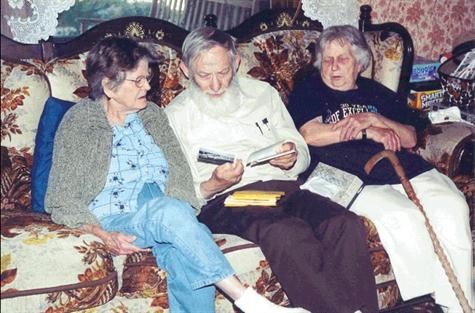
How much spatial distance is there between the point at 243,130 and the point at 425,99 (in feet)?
4.40

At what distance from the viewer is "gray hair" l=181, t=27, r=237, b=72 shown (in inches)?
97.3

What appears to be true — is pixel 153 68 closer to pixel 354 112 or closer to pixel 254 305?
pixel 354 112

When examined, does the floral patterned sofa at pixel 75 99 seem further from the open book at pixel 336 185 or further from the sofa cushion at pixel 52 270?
the open book at pixel 336 185

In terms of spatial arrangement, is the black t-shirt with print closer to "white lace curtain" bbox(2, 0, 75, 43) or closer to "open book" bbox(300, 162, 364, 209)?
"open book" bbox(300, 162, 364, 209)

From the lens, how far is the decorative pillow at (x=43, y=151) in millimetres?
2361

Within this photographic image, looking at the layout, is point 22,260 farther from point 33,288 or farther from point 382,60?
point 382,60

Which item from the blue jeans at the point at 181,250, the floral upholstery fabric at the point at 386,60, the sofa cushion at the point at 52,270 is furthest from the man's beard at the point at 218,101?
the floral upholstery fabric at the point at 386,60

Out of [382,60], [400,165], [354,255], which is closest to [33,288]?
[354,255]

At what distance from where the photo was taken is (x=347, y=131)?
8.73 ft

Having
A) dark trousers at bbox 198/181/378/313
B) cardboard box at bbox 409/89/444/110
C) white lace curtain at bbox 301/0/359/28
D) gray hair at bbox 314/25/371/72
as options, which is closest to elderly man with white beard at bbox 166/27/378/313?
dark trousers at bbox 198/181/378/313

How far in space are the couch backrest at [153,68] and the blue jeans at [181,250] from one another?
55cm

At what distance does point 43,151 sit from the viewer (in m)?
2.37

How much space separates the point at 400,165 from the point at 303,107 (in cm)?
50

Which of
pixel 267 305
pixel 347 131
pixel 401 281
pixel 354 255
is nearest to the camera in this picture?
pixel 267 305
